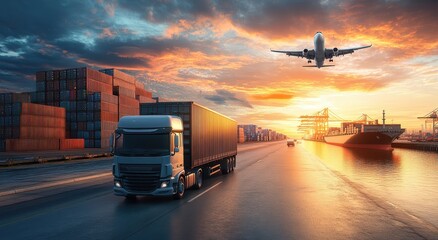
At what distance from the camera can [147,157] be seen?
11883mm

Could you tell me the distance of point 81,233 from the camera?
318 inches

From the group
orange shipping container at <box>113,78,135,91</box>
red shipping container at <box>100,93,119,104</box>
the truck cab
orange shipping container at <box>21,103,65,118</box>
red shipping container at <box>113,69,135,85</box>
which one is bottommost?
the truck cab

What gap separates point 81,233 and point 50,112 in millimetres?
70688

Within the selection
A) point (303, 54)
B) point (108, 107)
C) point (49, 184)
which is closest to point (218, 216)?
point (49, 184)

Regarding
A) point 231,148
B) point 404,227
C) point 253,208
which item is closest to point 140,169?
point 253,208

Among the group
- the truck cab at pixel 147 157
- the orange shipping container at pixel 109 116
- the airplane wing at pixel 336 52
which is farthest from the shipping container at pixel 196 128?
the orange shipping container at pixel 109 116

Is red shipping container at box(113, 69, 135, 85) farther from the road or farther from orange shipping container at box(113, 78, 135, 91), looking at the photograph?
the road

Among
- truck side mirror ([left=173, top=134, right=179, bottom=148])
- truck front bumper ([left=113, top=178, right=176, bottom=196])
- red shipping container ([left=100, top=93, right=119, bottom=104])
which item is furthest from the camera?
red shipping container ([left=100, top=93, right=119, bottom=104])

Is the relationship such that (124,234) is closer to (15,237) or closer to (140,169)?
(15,237)

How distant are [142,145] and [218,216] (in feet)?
12.9

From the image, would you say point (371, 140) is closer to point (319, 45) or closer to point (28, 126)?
point (319, 45)

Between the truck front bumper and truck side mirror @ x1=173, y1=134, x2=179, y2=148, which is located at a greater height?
truck side mirror @ x1=173, y1=134, x2=179, y2=148

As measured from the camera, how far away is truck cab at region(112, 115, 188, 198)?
11.9 m

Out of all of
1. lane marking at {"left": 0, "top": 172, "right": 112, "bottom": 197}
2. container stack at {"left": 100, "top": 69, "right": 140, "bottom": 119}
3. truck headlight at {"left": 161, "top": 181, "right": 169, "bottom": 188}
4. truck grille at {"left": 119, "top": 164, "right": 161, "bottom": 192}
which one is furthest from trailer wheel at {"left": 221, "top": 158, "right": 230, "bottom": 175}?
container stack at {"left": 100, "top": 69, "right": 140, "bottom": 119}
